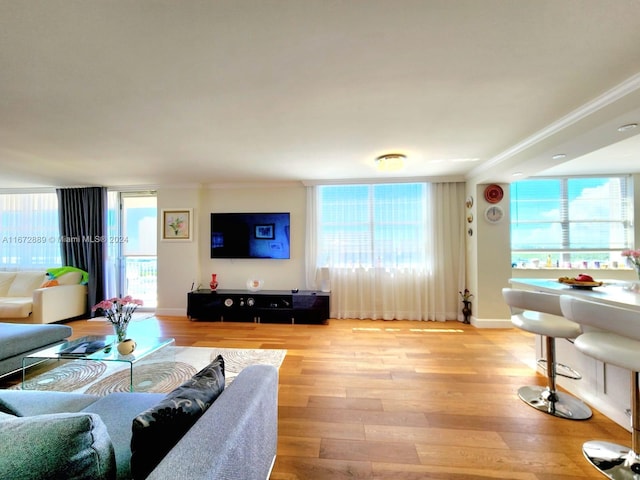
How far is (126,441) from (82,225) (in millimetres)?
5079

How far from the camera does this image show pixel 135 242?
4.91m

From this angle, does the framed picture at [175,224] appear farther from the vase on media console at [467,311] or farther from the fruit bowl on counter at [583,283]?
the fruit bowl on counter at [583,283]

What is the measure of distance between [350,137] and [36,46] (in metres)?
2.20

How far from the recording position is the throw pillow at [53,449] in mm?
577

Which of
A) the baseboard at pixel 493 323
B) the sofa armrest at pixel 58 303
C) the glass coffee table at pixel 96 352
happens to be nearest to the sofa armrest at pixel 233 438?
the glass coffee table at pixel 96 352

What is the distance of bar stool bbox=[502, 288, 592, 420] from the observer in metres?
1.89

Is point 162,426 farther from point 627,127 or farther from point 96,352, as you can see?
point 627,127

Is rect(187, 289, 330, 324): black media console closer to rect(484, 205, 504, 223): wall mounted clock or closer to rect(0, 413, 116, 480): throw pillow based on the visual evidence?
rect(484, 205, 504, 223): wall mounted clock

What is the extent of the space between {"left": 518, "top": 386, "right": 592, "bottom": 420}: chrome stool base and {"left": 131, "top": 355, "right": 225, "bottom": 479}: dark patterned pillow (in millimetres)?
2356

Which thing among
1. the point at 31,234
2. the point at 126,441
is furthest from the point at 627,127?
the point at 31,234

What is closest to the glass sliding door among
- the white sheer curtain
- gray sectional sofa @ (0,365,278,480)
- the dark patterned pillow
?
the white sheer curtain

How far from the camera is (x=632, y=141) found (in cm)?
290

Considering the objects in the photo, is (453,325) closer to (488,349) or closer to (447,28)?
(488,349)

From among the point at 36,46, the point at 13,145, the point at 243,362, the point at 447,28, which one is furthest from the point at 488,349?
the point at 13,145
